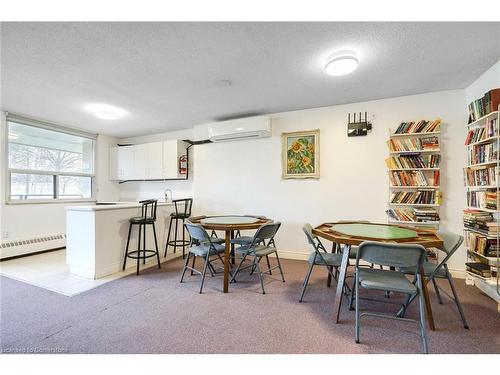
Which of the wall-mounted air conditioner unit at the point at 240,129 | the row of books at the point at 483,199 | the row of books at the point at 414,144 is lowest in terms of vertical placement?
the row of books at the point at 483,199

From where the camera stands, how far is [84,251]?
3.04 m

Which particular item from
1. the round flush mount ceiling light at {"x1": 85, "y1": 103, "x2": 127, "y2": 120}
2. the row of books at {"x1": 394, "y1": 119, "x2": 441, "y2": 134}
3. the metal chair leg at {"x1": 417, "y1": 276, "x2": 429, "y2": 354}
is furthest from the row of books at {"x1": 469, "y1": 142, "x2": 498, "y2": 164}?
the round flush mount ceiling light at {"x1": 85, "y1": 103, "x2": 127, "y2": 120}

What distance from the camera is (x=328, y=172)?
371 centimetres

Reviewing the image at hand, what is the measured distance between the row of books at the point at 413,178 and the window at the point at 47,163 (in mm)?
5952

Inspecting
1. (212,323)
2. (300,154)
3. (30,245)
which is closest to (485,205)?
(300,154)

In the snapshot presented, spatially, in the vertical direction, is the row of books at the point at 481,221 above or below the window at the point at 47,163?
below

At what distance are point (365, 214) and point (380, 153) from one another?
92 centimetres

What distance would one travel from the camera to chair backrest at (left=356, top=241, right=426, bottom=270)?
1.63m

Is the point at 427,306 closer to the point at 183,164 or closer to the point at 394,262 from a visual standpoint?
the point at 394,262

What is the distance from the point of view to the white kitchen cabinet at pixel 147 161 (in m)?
4.76

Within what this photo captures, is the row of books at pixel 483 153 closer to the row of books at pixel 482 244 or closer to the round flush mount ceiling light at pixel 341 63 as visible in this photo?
the row of books at pixel 482 244

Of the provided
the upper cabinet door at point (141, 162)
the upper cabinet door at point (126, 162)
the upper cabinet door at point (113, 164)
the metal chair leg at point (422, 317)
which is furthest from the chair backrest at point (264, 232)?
the upper cabinet door at point (113, 164)

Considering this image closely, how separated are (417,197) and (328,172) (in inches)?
47.9
